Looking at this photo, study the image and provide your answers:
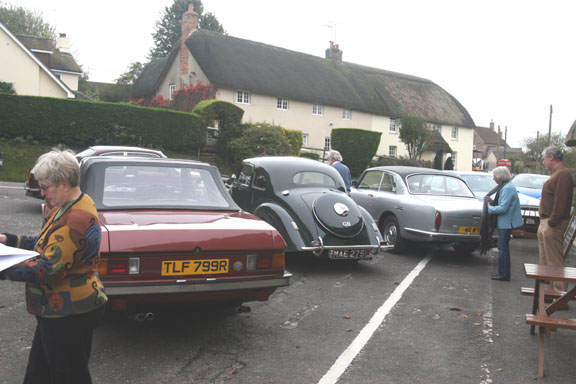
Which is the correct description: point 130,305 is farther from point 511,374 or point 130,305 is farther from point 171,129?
point 171,129

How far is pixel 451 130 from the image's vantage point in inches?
2125

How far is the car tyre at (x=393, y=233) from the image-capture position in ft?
32.4

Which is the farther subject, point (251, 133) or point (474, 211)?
point (251, 133)

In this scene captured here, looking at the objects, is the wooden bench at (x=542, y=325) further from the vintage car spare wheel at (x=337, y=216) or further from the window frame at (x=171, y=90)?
the window frame at (x=171, y=90)

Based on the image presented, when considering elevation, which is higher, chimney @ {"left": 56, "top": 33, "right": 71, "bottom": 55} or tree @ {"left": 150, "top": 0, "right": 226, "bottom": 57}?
tree @ {"left": 150, "top": 0, "right": 226, "bottom": 57}

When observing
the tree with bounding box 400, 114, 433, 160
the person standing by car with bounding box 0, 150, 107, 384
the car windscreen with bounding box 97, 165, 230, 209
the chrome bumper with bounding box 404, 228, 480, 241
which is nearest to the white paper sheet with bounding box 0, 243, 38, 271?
the person standing by car with bounding box 0, 150, 107, 384

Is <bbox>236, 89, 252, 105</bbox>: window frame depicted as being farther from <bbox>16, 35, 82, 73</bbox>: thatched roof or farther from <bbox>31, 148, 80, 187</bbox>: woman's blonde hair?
<bbox>31, 148, 80, 187</bbox>: woman's blonde hair

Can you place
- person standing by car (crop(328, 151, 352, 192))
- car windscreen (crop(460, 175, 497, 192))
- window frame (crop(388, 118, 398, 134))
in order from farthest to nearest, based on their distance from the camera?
window frame (crop(388, 118, 398, 134)) → car windscreen (crop(460, 175, 497, 192)) → person standing by car (crop(328, 151, 352, 192))

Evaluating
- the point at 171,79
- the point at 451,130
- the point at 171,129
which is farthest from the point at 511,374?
the point at 451,130

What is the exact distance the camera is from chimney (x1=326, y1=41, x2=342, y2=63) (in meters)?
51.8

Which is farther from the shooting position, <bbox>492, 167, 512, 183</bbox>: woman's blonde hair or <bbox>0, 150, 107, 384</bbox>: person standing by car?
<bbox>492, 167, 512, 183</bbox>: woman's blonde hair

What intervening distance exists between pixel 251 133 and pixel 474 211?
18.5m

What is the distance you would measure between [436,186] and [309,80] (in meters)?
33.8

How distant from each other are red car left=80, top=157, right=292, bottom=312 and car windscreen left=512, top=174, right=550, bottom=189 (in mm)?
13232
